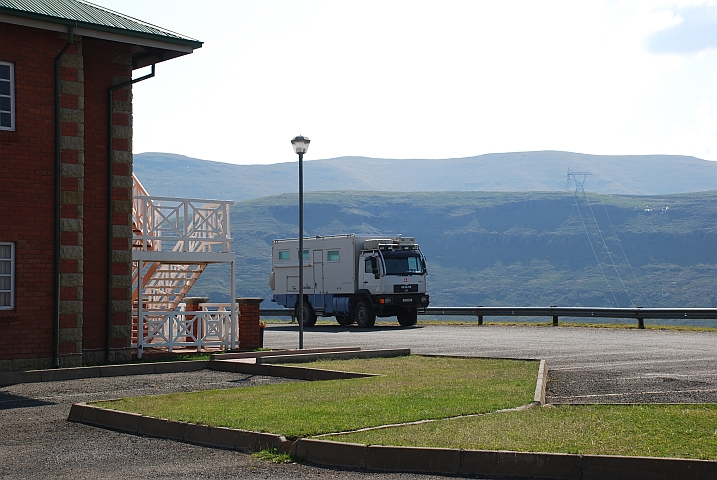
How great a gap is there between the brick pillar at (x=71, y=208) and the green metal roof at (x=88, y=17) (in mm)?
545

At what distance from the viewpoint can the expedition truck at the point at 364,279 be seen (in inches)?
1438

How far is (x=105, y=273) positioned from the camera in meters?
18.7

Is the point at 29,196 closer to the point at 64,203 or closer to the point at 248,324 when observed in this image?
the point at 64,203

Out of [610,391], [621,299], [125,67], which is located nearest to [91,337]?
[125,67]

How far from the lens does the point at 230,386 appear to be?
48.2ft

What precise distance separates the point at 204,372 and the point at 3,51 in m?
6.93

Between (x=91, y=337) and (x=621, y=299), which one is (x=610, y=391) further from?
(x=621, y=299)

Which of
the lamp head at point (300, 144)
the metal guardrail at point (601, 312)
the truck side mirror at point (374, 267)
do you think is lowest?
the metal guardrail at point (601, 312)

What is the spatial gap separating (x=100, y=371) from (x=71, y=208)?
10.4ft

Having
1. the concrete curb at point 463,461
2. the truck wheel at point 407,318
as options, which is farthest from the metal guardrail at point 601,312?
the concrete curb at point 463,461

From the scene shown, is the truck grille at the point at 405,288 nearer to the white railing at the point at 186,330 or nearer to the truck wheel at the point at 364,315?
the truck wheel at the point at 364,315

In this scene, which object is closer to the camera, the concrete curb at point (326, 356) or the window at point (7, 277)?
the window at point (7, 277)

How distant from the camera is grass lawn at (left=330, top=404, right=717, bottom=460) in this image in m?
7.73

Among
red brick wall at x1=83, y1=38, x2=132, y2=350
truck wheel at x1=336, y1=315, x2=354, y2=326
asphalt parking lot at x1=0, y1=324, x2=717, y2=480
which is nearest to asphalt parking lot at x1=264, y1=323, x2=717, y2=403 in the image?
asphalt parking lot at x1=0, y1=324, x2=717, y2=480
